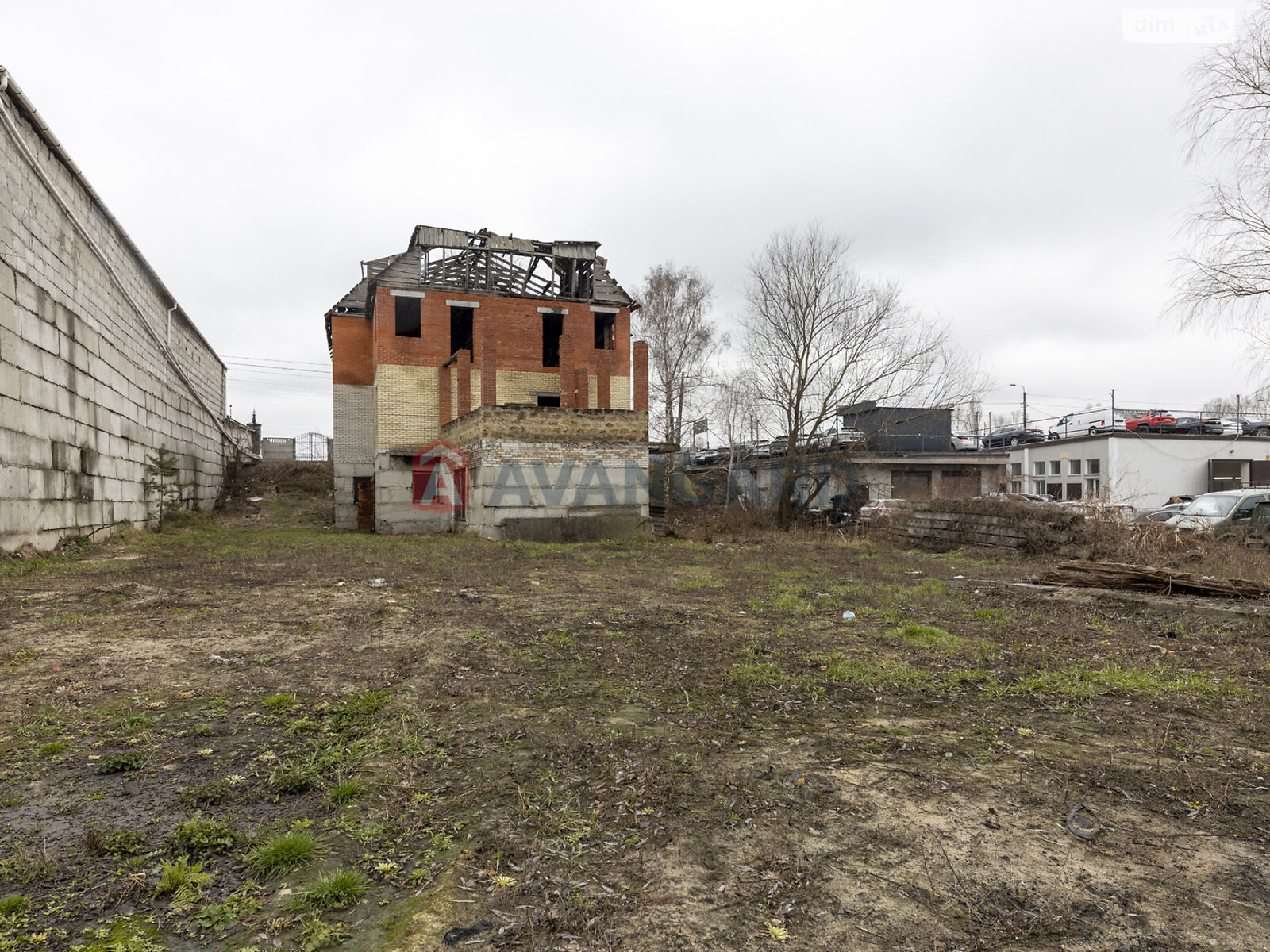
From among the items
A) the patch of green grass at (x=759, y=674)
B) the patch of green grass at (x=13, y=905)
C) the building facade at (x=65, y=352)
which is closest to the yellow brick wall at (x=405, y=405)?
the building facade at (x=65, y=352)

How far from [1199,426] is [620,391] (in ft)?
88.4

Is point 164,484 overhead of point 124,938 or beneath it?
overhead

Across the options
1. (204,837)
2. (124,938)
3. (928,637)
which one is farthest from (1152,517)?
(124,938)

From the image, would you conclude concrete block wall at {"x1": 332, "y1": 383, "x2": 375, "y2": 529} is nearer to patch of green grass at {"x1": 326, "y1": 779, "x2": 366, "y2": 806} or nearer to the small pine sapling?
the small pine sapling

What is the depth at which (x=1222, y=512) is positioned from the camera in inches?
575

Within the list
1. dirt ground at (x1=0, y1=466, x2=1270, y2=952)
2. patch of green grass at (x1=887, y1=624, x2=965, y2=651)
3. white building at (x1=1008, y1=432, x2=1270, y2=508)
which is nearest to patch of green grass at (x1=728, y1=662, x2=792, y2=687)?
dirt ground at (x1=0, y1=466, x2=1270, y2=952)

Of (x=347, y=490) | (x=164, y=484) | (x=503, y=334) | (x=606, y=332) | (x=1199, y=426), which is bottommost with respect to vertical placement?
(x=347, y=490)

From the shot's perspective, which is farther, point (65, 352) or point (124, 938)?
point (65, 352)

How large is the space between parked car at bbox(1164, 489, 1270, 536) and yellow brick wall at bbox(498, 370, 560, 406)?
16615mm

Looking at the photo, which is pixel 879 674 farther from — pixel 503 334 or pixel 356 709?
pixel 503 334

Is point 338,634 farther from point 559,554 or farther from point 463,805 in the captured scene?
point 559,554

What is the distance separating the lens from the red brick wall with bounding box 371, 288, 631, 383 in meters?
20.8

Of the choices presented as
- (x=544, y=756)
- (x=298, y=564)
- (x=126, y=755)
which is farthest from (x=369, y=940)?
(x=298, y=564)

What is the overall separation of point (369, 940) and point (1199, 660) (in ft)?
19.8
